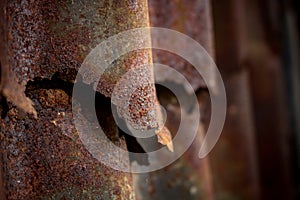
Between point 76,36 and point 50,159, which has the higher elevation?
point 76,36

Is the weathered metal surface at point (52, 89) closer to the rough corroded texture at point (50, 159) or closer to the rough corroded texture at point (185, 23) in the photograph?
the rough corroded texture at point (50, 159)

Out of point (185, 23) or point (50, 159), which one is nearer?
point (50, 159)

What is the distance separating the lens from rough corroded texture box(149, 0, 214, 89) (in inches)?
25.8

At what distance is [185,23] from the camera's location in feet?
2.25

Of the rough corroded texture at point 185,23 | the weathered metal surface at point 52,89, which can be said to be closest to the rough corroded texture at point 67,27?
the weathered metal surface at point 52,89

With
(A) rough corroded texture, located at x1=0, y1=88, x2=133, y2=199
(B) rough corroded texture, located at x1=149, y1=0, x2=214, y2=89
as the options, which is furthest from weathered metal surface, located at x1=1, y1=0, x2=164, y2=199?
(B) rough corroded texture, located at x1=149, y1=0, x2=214, y2=89

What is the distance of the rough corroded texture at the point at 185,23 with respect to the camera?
0.66 metres

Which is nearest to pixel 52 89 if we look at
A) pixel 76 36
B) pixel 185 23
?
pixel 76 36

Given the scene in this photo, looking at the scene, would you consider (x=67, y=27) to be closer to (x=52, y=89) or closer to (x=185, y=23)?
(x=52, y=89)

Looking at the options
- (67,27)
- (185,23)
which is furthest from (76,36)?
(185,23)

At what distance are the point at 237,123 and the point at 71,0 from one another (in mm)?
679

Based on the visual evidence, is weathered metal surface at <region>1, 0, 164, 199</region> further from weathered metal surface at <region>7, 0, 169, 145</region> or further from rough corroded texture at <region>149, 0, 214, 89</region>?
rough corroded texture at <region>149, 0, 214, 89</region>

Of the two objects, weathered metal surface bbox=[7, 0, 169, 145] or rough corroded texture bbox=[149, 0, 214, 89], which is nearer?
weathered metal surface bbox=[7, 0, 169, 145]

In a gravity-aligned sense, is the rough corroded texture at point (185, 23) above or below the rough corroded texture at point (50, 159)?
above
